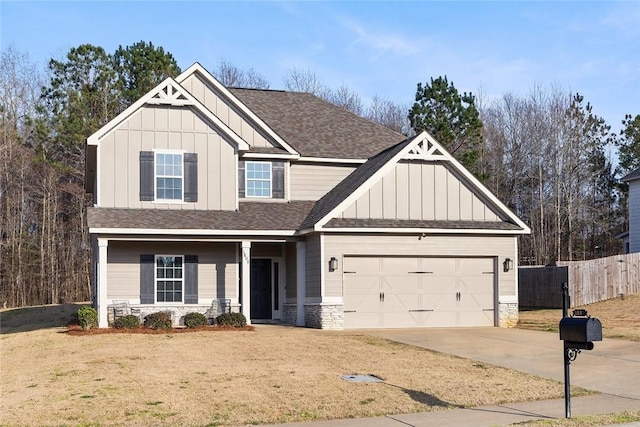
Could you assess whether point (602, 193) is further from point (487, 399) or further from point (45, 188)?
point (487, 399)

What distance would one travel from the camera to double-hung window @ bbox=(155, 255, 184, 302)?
79.1 feet

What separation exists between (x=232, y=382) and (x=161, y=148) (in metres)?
12.5

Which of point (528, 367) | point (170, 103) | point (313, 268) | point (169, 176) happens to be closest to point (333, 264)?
point (313, 268)

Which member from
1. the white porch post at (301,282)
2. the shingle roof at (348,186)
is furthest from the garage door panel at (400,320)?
the shingle roof at (348,186)

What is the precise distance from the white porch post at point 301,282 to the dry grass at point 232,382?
4.86 meters

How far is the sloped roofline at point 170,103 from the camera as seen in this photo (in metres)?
23.8

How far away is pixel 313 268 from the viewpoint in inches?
957

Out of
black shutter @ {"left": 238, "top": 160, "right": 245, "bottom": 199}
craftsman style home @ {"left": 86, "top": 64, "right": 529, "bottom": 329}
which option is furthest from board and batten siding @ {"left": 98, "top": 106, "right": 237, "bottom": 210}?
black shutter @ {"left": 238, "top": 160, "right": 245, "bottom": 199}

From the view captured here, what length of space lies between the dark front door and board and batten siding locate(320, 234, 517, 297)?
3850 millimetres

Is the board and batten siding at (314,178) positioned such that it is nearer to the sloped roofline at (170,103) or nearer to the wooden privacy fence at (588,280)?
the sloped roofline at (170,103)

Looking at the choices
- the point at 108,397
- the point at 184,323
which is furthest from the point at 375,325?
the point at 108,397

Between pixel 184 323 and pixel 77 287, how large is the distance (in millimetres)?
23604

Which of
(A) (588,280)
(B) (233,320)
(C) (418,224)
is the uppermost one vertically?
(C) (418,224)

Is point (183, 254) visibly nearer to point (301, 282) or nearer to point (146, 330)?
point (146, 330)
